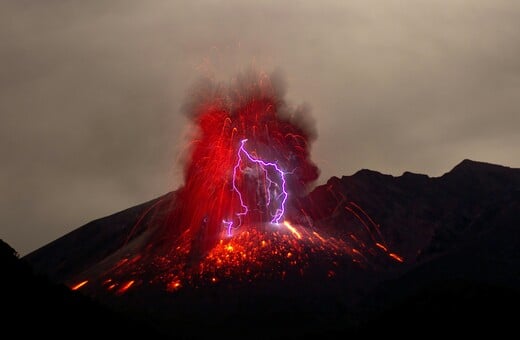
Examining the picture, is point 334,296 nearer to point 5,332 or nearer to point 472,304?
point 472,304

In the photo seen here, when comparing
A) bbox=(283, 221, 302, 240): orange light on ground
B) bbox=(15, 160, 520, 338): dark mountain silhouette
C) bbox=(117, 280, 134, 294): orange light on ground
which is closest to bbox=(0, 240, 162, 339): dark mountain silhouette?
bbox=(15, 160, 520, 338): dark mountain silhouette

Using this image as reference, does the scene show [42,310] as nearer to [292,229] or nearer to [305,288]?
[305,288]

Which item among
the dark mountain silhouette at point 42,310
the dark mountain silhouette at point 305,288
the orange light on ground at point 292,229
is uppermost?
the orange light on ground at point 292,229

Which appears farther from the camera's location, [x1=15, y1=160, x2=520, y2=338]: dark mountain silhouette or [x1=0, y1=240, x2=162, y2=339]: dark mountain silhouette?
[x1=15, y1=160, x2=520, y2=338]: dark mountain silhouette

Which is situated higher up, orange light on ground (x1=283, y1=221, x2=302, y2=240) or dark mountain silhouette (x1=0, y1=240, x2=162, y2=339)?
orange light on ground (x1=283, y1=221, x2=302, y2=240)

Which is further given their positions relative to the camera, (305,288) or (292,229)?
(292,229)

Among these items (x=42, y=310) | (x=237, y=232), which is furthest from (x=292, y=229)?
(x=42, y=310)

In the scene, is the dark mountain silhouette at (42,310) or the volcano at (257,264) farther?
the volcano at (257,264)

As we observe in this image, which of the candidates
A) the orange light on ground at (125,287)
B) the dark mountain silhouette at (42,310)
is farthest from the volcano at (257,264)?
the dark mountain silhouette at (42,310)

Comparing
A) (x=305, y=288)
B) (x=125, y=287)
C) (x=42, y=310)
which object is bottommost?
(x=42, y=310)

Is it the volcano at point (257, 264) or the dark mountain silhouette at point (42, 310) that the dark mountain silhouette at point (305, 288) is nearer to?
the volcano at point (257, 264)

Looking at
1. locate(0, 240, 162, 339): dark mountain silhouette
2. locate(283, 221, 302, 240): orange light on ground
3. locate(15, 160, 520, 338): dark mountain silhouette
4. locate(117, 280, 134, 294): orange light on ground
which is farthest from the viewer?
locate(283, 221, 302, 240): orange light on ground

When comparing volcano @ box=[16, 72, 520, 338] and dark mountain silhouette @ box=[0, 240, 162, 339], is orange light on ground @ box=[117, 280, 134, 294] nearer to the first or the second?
volcano @ box=[16, 72, 520, 338]
